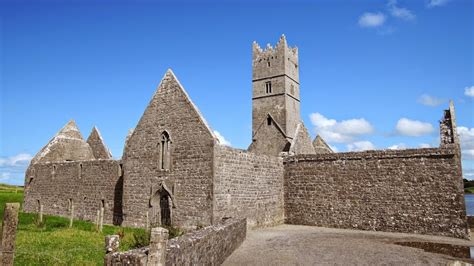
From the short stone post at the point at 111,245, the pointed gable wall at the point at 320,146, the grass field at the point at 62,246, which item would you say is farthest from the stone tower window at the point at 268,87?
the short stone post at the point at 111,245

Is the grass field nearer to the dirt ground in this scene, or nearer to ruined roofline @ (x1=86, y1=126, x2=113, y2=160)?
the dirt ground

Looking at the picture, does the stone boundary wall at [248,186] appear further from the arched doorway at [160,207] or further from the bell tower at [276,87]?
the bell tower at [276,87]

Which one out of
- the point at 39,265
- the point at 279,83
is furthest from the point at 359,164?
the point at 279,83

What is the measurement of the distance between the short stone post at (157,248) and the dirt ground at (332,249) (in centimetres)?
386

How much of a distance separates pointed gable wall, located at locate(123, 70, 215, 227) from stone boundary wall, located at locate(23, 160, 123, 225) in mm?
3558

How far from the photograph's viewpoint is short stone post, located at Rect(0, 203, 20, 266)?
6445 mm

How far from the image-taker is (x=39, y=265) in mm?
9023

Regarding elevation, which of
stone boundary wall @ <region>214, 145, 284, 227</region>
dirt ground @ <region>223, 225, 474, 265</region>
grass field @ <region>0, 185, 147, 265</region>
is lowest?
dirt ground @ <region>223, 225, 474, 265</region>

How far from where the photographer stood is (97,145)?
102ft

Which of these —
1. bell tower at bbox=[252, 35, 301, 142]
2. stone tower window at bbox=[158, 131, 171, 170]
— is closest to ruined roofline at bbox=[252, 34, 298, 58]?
bell tower at bbox=[252, 35, 301, 142]

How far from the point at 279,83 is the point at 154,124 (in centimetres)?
2185

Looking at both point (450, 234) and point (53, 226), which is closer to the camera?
point (450, 234)

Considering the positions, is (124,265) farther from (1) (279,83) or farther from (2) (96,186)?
(1) (279,83)

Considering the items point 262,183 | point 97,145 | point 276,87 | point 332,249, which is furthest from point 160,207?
point 276,87
